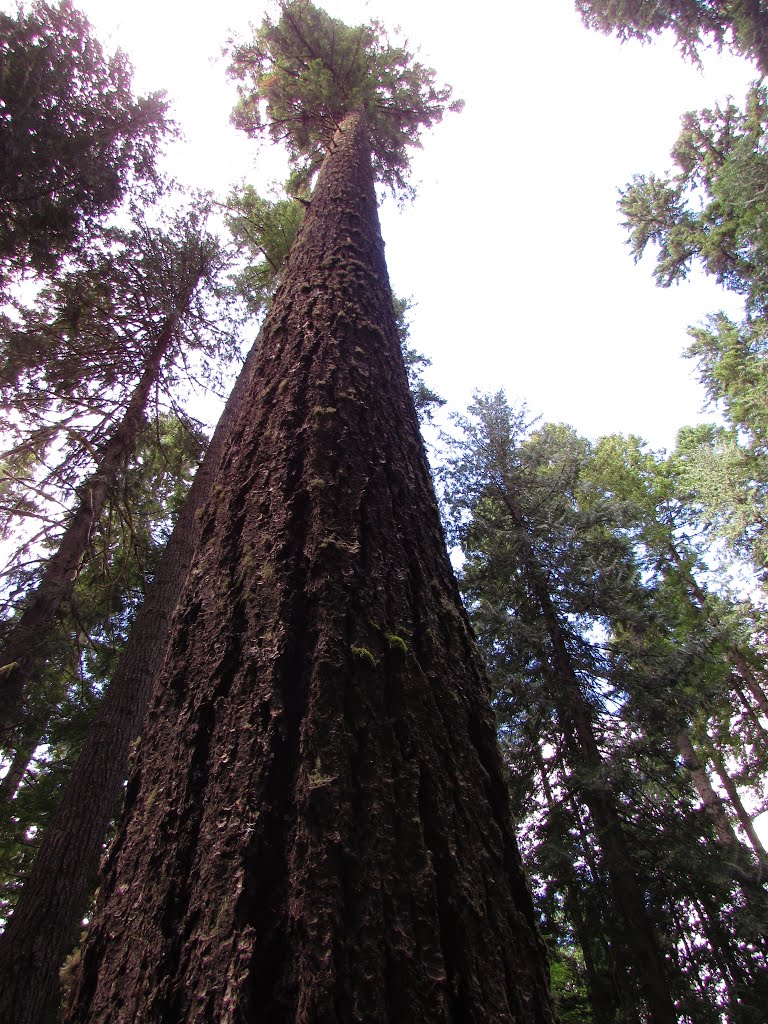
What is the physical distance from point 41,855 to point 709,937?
304 inches

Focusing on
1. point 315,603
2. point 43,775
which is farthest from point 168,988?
point 43,775

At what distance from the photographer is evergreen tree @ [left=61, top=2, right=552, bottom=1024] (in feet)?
2.87

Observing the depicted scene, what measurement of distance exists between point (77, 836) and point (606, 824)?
6468 millimetres

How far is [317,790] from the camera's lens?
105cm

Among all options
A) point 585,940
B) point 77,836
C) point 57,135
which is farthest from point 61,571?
point 585,940

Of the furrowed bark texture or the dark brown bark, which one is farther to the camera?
the dark brown bark

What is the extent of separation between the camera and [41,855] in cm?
463

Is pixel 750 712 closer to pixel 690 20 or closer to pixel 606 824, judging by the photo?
pixel 606 824

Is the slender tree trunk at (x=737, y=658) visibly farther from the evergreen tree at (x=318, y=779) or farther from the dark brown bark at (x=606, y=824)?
the evergreen tree at (x=318, y=779)

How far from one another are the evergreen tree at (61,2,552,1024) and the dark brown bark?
23.4 feet

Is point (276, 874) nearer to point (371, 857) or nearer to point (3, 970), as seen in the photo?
point (371, 857)

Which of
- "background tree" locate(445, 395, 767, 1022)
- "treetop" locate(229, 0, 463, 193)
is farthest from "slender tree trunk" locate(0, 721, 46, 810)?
"treetop" locate(229, 0, 463, 193)

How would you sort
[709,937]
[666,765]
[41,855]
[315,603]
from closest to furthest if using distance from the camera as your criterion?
[315,603], [41,855], [709,937], [666,765]

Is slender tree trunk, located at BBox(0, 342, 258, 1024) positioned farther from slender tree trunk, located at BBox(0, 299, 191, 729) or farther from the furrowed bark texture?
the furrowed bark texture
